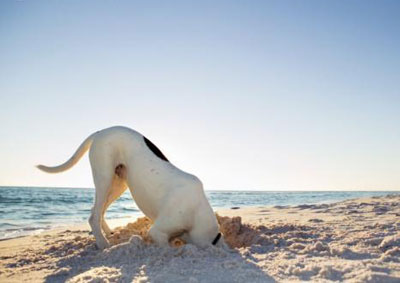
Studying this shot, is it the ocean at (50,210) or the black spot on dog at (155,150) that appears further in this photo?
the ocean at (50,210)

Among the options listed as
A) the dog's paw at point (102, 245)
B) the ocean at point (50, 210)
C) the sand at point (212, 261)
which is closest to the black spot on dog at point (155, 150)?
the sand at point (212, 261)

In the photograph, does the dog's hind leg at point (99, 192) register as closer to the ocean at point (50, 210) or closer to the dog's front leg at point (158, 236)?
the dog's front leg at point (158, 236)

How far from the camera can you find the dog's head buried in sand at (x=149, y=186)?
12.8ft

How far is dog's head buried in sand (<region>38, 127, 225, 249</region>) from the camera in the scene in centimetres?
390

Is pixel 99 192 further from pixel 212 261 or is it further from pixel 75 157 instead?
pixel 212 261

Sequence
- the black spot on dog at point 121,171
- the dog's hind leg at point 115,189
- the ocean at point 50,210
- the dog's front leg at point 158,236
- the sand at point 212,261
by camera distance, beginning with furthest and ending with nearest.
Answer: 1. the ocean at point 50,210
2. the dog's hind leg at point 115,189
3. the black spot on dog at point 121,171
4. the dog's front leg at point 158,236
5. the sand at point 212,261

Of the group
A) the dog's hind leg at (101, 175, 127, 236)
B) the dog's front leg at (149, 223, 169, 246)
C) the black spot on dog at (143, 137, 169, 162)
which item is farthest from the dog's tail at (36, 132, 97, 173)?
the dog's front leg at (149, 223, 169, 246)

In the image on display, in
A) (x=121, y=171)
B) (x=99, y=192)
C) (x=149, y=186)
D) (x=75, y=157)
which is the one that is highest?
(x=75, y=157)

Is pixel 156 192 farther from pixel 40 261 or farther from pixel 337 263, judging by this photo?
pixel 337 263

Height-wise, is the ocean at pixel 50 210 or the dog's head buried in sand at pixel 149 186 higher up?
the dog's head buried in sand at pixel 149 186

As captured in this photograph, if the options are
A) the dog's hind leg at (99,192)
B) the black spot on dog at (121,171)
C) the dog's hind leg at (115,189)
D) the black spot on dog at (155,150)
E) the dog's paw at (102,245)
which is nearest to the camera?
the dog's paw at (102,245)

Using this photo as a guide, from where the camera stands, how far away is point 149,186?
4125 mm

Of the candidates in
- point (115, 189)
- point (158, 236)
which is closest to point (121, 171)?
point (115, 189)

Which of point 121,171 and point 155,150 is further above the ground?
point 155,150
